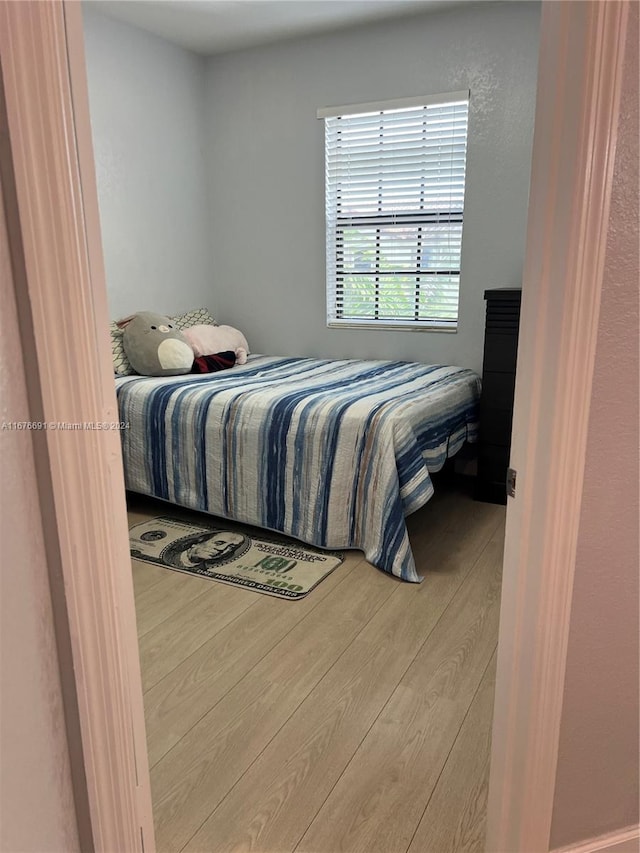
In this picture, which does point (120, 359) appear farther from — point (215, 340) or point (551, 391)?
point (551, 391)

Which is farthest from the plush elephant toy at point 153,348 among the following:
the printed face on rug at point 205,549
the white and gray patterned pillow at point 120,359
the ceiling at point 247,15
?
the ceiling at point 247,15

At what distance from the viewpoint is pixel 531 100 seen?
322 cm

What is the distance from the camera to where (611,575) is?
1123 millimetres

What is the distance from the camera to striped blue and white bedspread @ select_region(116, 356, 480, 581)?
2592 mm

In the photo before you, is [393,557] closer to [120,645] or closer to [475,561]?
[475,561]

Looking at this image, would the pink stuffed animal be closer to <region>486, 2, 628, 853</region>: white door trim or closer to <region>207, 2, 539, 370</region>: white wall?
<region>207, 2, 539, 370</region>: white wall

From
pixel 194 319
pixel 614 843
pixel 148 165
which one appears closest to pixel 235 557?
pixel 614 843

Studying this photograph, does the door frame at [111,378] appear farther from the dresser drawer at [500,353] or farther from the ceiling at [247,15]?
the ceiling at [247,15]

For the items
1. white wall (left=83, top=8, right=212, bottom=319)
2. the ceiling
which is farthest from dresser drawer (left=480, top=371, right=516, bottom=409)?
white wall (left=83, top=8, right=212, bottom=319)

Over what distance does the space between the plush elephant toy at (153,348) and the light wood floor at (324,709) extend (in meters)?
1.18

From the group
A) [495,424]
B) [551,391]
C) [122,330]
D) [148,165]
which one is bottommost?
[495,424]

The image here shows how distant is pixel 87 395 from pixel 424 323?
3102 millimetres

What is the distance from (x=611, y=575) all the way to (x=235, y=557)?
1882 millimetres

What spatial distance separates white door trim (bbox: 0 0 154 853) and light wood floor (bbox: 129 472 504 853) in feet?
1.42
